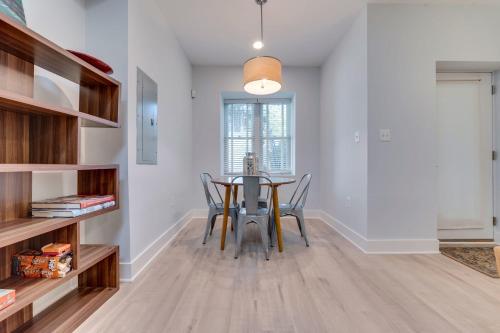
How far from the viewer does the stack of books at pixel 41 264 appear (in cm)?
121

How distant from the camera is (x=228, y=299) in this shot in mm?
1598

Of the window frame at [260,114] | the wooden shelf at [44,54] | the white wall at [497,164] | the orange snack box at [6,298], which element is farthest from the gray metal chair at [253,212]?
the white wall at [497,164]

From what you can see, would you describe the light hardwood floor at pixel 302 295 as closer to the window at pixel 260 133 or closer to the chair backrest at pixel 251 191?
the chair backrest at pixel 251 191

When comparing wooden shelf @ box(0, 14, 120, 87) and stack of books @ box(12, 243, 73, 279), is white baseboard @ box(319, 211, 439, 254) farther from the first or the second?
wooden shelf @ box(0, 14, 120, 87)

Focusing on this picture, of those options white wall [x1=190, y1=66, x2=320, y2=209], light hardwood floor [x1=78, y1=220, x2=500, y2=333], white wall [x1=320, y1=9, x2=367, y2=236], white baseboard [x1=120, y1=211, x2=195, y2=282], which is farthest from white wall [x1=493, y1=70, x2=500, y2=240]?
white baseboard [x1=120, y1=211, x2=195, y2=282]

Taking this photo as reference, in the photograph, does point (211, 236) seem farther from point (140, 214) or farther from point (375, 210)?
point (375, 210)

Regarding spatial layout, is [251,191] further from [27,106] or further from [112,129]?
[27,106]

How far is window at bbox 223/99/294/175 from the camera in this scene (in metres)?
4.43

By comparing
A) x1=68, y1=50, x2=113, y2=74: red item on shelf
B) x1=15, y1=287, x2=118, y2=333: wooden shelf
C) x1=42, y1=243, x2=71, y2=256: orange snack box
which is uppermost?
x1=68, y1=50, x2=113, y2=74: red item on shelf

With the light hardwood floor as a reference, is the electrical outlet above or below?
above

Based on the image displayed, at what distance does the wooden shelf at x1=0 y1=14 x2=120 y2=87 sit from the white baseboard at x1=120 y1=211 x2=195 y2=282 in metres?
1.42

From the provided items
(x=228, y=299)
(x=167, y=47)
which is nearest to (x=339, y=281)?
(x=228, y=299)

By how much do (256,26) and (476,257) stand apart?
11.5ft

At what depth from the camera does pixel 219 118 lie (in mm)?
4086
